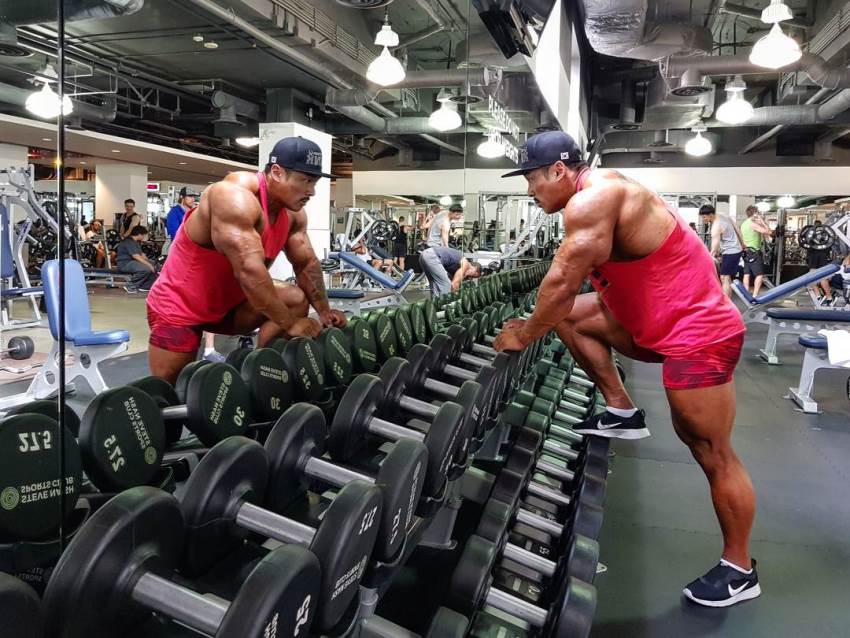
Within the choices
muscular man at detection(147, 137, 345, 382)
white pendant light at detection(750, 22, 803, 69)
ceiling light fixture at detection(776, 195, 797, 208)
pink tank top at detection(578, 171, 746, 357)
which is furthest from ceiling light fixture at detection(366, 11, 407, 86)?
ceiling light fixture at detection(776, 195, 797, 208)

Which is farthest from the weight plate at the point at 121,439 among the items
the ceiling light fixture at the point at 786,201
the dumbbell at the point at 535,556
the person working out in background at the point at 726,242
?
the ceiling light fixture at the point at 786,201

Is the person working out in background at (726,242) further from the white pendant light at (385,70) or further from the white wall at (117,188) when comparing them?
the white wall at (117,188)

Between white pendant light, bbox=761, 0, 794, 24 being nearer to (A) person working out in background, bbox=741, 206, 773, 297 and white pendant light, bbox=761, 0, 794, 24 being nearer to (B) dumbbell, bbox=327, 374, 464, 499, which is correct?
(B) dumbbell, bbox=327, 374, 464, 499

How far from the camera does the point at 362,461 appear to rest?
5.24 ft

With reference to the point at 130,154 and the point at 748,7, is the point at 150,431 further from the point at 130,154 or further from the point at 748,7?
the point at 748,7

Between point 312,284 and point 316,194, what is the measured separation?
382 millimetres

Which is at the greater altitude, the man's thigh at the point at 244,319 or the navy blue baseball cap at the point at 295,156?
the navy blue baseball cap at the point at 295,156

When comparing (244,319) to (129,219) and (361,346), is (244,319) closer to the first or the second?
(361,346)

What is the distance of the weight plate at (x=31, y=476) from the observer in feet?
2.76

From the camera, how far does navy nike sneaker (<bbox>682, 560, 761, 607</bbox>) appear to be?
170 centimetres

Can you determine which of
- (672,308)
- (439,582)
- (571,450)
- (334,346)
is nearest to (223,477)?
(334,346)

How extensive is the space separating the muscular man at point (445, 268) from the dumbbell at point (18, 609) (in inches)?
142

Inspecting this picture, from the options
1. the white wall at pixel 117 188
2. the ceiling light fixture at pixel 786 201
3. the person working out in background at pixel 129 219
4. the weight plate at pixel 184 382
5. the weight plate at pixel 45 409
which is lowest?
the weight plate at pixel 184 382

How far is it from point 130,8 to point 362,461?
1.09m
